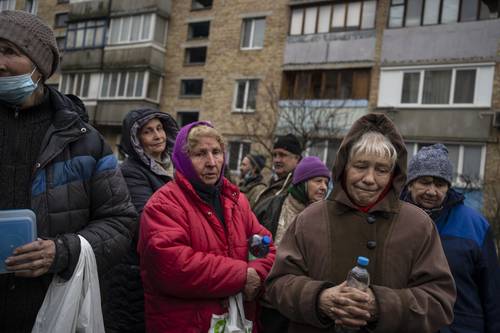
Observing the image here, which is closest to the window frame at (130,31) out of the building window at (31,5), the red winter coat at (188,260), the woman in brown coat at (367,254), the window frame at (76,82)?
the window frame at (76,82)

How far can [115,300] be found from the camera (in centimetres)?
310

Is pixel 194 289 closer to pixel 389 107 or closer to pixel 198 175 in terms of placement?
pixel 198 175

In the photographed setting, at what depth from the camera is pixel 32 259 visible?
1.98m

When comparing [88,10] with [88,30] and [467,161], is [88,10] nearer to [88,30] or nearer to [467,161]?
[88,30]

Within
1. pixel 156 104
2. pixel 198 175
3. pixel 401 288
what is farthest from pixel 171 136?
pixel 156 104

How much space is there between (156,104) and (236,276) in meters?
23.0

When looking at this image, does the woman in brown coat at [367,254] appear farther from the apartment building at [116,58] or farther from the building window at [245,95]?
the apartment building at [116,58]

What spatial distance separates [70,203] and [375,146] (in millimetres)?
1530

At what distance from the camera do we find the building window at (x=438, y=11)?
56.0 feet

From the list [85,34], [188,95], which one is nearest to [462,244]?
[188,95]

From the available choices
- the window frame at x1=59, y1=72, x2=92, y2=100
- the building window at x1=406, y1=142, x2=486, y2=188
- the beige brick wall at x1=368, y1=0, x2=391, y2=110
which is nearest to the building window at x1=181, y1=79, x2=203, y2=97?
the window frame at x1=59, y1=72, x2=92, y2=100

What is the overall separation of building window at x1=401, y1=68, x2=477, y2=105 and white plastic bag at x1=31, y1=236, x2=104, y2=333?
17325 mm

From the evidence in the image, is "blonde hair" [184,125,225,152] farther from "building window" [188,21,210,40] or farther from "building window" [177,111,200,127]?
"building window" [188,21,210,40]

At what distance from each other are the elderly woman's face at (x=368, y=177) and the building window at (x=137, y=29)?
23.5m
